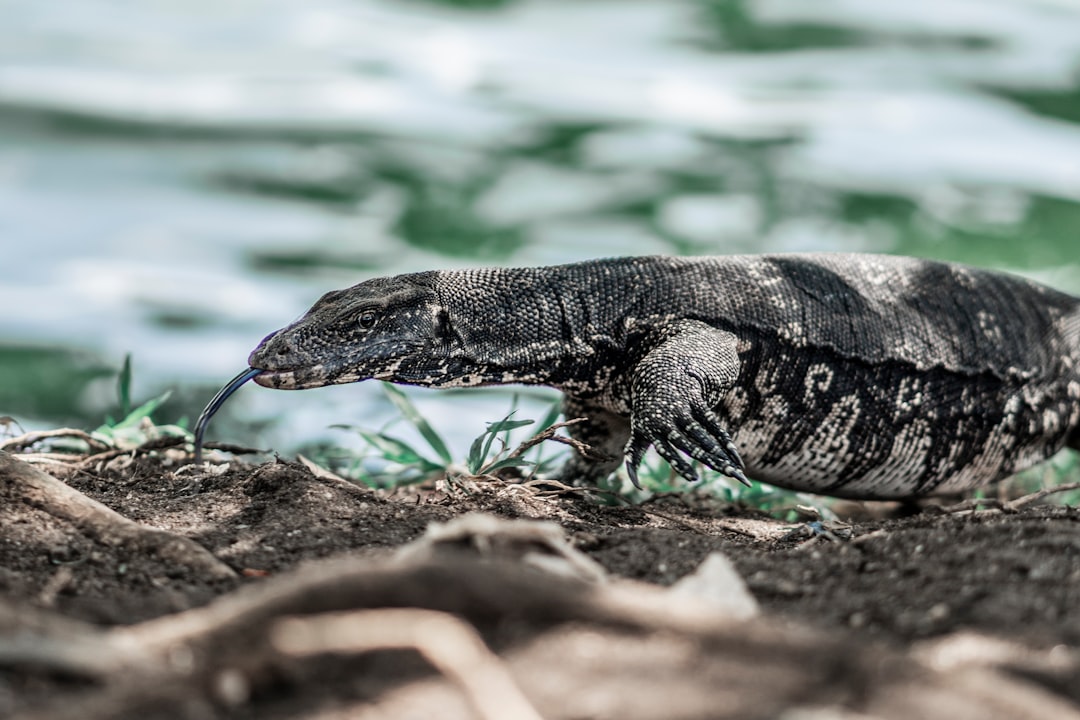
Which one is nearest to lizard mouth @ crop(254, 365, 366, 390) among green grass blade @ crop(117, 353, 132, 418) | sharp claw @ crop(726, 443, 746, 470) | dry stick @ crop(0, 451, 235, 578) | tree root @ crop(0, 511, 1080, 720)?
dry stick @ crop(0, 451, 235, 578)

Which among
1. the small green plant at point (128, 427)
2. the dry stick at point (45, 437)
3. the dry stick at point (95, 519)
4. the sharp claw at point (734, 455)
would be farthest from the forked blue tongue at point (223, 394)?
the sharp claw at point (734, 455)

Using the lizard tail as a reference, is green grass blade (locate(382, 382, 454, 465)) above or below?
below

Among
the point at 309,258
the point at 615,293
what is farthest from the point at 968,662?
the point at 309,258

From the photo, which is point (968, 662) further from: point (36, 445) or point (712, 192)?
point (712, 192)

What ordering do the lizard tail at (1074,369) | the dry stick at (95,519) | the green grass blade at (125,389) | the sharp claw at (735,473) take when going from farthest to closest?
the lizard tail at (1074,369) → the green grass blade at (125,389) → the sharp claw at (735,473) → the dry stick at (95,519)

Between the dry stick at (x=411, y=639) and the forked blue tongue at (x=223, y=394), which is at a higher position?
the dry stick at (x=411, y=639)

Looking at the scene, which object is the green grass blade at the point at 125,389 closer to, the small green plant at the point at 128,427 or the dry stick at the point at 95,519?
the small green plant at the point at 128,427

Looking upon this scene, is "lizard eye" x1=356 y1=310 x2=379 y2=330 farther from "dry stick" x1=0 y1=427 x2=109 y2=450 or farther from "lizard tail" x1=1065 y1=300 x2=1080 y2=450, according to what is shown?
"lizard tail" x1=1065 y1=300 x2=1080 y2=450

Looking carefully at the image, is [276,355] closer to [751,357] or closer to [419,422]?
[419,422]
